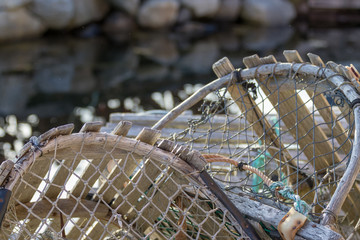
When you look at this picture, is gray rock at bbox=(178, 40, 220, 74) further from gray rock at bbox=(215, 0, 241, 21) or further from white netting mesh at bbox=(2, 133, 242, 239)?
white netting mesh at bbox=(2, 133, 242, 239)

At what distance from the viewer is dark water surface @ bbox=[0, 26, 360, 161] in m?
6.77

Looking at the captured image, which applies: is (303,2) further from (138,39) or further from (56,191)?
(56,191)

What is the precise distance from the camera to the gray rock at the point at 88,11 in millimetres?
11250

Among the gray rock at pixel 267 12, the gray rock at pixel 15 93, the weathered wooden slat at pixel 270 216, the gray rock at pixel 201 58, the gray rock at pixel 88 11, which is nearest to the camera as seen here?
the weathered wooden slat at pixel 270 216

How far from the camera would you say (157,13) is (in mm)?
11805

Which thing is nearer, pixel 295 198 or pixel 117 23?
pixel 295 198

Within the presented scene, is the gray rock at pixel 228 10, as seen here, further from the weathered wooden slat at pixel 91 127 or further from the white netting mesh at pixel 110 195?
the weathered wooden slat at pixel 91 127

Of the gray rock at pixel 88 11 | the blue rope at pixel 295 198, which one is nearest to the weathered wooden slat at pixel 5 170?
the blue rope at pixel 295 198

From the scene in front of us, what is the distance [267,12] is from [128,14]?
3133 mm

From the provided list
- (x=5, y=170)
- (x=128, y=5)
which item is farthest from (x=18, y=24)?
(x=5, y=170)

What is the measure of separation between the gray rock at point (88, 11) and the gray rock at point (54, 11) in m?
0.18

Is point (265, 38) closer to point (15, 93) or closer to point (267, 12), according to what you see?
point (267, 12)

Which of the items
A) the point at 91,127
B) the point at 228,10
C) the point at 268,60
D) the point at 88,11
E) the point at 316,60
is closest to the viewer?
the point at 91,127

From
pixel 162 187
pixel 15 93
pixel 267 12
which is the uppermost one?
pixel 267 12
